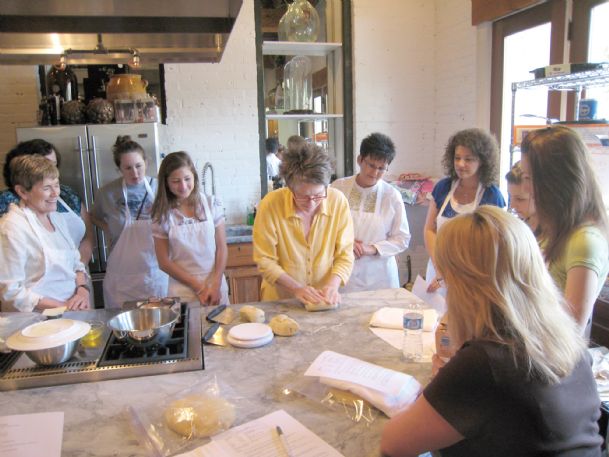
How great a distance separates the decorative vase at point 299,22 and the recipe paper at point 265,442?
150 inches

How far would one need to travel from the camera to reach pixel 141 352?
5.08 feet

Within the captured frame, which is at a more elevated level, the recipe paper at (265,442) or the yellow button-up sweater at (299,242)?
the yellow button-up sweater at (299,242)

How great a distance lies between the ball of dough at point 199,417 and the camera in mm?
1155

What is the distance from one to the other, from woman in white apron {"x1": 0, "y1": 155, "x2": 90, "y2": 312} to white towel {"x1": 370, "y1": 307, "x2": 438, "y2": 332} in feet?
4.50

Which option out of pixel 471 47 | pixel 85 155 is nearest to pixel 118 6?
pixel 85 155

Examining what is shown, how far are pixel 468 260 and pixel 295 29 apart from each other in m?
3.76

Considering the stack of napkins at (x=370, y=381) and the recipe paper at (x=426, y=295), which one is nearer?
the stack of napkins at (x=370, y=381)

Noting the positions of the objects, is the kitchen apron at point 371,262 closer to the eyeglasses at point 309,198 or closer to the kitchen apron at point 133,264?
the eyeglasses at point 309,198

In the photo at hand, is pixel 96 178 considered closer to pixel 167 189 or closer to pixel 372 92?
pixel 167 189

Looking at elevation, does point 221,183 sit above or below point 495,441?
above

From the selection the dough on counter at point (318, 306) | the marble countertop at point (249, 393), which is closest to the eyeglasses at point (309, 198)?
the dough on counter at point (318, 306)

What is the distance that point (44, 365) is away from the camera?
1.49 meters

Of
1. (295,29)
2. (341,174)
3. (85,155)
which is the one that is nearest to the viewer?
(85,155)

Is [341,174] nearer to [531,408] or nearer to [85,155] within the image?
[85,155]
